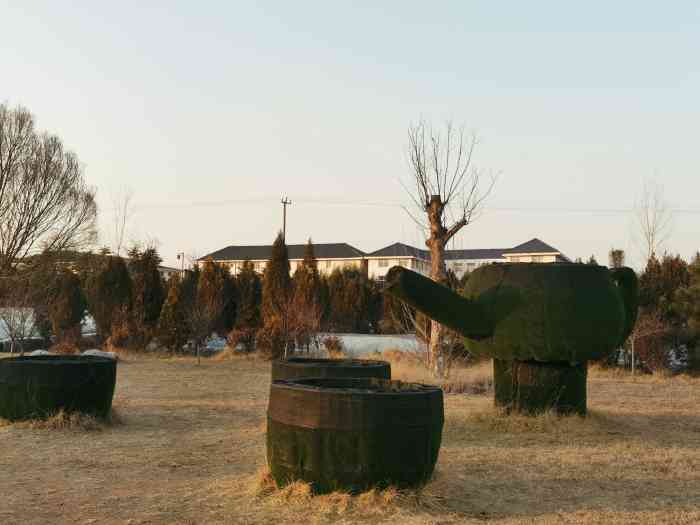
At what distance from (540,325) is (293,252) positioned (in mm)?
70256

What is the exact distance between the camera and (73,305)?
2745 cm

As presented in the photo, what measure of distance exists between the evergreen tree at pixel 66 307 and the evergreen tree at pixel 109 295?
1099 mm

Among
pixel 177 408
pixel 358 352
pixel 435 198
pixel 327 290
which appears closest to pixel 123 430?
pixel 177 408

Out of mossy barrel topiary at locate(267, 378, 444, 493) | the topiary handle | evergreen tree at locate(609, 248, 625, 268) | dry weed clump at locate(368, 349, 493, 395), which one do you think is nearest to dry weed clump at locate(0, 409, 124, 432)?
mossy barrel topiary at locate(267, 378, 444, 493)

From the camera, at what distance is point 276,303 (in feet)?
81.4

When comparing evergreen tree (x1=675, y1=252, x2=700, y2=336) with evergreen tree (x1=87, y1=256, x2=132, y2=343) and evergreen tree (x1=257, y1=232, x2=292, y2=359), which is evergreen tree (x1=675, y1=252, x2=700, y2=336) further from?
evergreen tree (x1=87, y1=256, x2=132, y2=343)

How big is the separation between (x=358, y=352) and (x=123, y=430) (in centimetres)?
1456

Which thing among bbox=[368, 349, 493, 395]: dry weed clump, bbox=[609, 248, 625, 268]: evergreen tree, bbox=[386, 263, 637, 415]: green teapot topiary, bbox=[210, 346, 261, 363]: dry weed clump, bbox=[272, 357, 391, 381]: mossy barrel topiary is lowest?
bbox=[210, 346, 261, 363]: dry weed clump

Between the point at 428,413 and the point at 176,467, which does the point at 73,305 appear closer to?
the point at 176,467

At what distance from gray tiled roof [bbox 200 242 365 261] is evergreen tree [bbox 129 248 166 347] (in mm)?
45451

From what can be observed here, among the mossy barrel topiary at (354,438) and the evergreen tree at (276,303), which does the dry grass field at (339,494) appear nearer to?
the mossy barrel topiary at (354,438)

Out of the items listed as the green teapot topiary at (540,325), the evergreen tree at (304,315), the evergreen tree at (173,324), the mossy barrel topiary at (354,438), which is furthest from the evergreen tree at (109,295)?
the mossy barrel topiary at (354,438)

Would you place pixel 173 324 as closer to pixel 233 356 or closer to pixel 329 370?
pixel 233 356

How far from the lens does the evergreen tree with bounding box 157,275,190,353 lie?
78.8 feet
